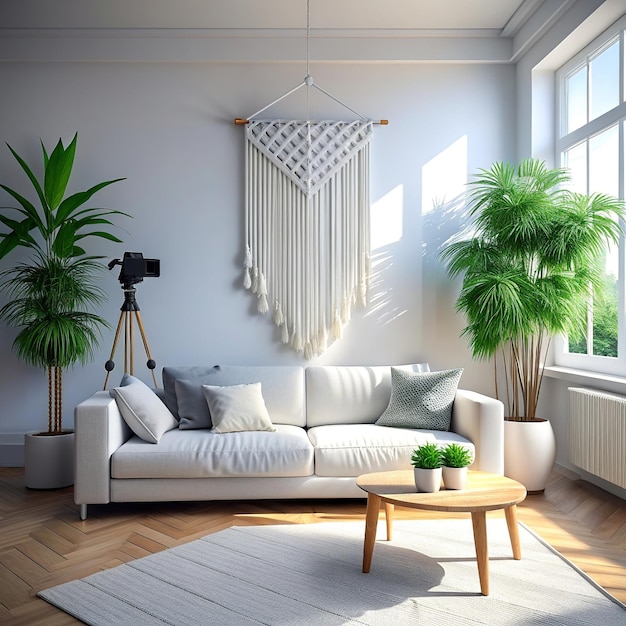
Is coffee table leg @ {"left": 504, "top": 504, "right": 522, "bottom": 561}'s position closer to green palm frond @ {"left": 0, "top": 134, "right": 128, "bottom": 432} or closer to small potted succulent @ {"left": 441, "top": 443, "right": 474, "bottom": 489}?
small potted succulent @ {"left": 441, "top": 443, "right": 474, "bottom": 489}

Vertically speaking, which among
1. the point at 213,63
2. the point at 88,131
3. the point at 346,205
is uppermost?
the point at 213,63

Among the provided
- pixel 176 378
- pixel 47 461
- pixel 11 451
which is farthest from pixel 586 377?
pixel 11 451

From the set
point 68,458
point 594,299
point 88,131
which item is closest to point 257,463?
point 68,458

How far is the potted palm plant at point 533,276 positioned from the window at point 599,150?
13 cm

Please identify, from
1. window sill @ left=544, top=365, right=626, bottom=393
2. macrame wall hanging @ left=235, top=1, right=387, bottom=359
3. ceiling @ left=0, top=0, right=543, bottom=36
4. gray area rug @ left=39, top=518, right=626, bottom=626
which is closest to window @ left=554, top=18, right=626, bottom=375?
window sill @ left=544, top=365, right=626, bottom=393

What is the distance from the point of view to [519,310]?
369 cm

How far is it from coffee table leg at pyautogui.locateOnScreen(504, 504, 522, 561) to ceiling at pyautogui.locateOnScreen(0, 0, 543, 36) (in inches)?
127

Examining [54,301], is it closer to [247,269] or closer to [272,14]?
[247,269]

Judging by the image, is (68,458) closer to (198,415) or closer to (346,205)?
(198,415)

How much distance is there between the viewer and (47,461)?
12.5ft

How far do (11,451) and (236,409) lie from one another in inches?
75.0

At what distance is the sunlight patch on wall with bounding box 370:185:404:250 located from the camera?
4543mm

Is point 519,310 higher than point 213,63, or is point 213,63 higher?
point 213,63

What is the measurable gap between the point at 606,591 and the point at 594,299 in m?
1.98
